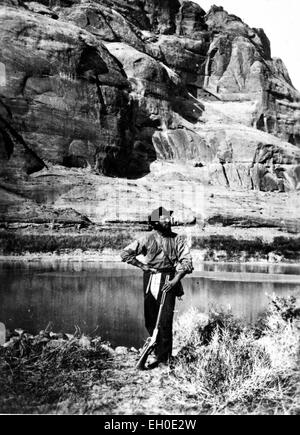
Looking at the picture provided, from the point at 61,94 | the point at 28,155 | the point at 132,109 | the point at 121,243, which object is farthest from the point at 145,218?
the point at 132,109

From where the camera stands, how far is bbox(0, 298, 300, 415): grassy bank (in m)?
5.61

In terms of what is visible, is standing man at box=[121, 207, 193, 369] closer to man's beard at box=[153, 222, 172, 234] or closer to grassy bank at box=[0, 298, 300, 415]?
man's beard at box=[153, 222, 172, 234]

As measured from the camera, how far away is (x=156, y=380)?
263 inches

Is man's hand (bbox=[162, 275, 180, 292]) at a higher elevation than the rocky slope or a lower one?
lower

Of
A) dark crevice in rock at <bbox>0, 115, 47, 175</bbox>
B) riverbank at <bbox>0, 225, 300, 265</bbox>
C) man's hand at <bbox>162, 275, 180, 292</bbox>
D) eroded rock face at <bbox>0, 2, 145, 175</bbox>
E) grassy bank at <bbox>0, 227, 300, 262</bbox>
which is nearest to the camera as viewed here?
man's hand at <bbox>162, 275, 180, 292</bbox>

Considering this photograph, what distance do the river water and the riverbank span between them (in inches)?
176

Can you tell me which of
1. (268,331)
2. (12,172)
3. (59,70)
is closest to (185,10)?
(59,70)

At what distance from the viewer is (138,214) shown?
39750 mm

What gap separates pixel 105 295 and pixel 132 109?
52.5 metres

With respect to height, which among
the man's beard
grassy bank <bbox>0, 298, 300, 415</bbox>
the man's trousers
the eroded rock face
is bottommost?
grassy bank <bbox>0, 298, 300, 415</bbox>

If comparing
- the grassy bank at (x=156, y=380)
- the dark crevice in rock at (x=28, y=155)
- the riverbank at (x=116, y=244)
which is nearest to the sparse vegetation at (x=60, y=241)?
the riverbank at (x=116, y=244)

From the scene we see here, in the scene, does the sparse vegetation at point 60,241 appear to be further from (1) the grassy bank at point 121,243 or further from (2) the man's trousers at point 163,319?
(2) the man's trousers at point 163,319

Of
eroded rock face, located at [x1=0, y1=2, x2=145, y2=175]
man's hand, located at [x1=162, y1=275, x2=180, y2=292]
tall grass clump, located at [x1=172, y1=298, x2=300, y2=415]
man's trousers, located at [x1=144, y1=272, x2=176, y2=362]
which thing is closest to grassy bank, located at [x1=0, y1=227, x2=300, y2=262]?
eroded rock face, located at [x1=0, y1=2, x2=145, y2=175]

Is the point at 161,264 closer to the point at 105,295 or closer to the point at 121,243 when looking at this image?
the point at 105,295
